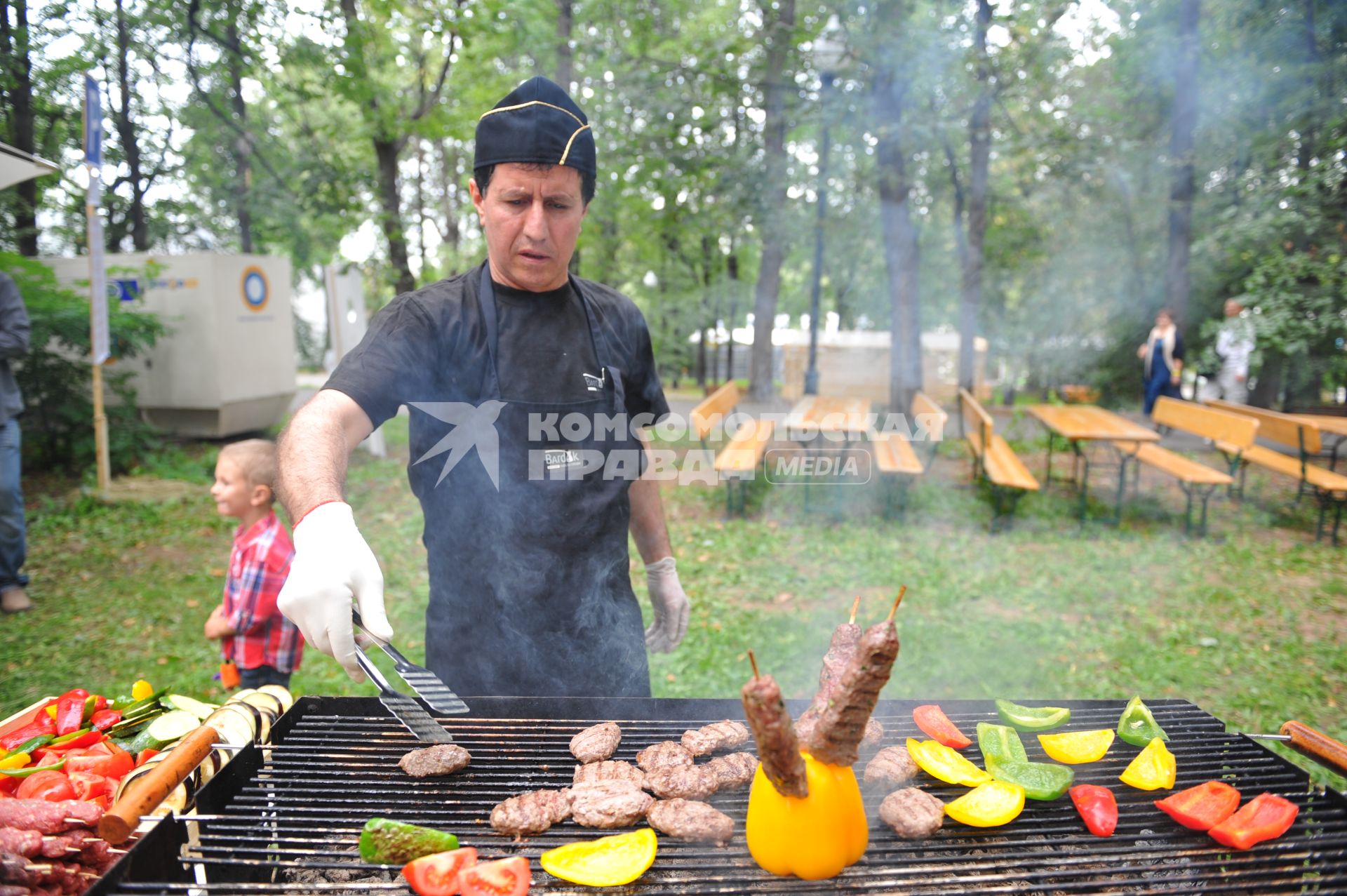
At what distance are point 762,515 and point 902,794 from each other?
6584 millimetres

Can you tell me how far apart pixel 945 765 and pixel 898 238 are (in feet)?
31.7

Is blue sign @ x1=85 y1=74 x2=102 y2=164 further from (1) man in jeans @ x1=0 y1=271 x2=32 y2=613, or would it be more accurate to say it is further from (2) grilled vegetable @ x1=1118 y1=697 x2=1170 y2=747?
(2) grilled vegetable @ x1=1118 y1=697 x2=1170 y2=747

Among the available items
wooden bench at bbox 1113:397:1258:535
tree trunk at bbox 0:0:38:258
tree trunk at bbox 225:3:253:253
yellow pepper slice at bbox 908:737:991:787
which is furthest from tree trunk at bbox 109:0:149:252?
wooden bench at bbox 1113:397:1258:535

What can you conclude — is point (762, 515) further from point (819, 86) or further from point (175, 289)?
point (175, 289)

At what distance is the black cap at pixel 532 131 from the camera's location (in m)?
2.35

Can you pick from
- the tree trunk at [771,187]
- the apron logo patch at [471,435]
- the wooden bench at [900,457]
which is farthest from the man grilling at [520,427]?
the tree trunk at [771,187]

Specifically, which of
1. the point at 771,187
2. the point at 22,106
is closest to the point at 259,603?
the point at 22,106

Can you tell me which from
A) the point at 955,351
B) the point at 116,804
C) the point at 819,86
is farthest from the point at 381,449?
the point at 955,351

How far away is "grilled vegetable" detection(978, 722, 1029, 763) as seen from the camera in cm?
200

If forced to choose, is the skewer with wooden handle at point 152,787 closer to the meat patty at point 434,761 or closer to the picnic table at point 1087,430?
the meat patty at point 434,761

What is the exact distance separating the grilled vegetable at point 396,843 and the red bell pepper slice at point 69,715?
4.19ft

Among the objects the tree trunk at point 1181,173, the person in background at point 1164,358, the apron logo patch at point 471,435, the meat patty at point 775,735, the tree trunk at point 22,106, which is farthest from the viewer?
the person in background at point 1164,358

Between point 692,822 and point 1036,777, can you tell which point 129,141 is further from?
point 1036,777

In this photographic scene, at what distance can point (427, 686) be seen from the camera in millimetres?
2123
